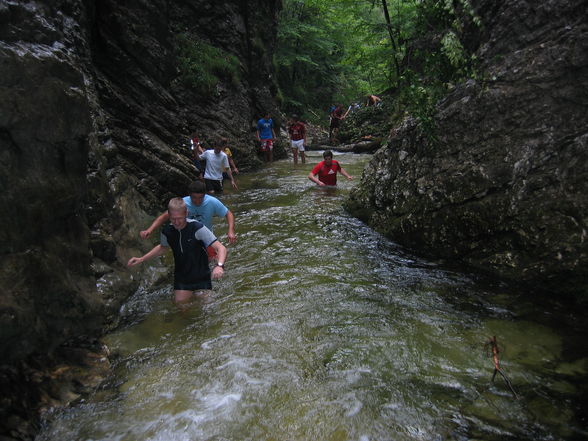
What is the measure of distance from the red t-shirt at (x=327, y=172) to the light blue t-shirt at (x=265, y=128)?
7.38 m

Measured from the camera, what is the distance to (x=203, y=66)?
16.7 m

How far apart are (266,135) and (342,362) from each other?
15.6 m

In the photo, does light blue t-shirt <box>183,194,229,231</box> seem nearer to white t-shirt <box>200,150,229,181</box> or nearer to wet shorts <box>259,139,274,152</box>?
white t-shirt <box>200,150,229,181</box>

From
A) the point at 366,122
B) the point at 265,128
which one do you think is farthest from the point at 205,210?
the point at 366,122

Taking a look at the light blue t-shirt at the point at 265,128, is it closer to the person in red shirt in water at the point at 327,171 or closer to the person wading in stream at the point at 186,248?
the person in red shirt in water at the point at 327,171

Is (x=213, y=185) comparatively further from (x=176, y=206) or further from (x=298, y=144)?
(x=298, y=144)

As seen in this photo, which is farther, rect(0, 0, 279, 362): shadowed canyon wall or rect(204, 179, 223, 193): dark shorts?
rect(204, 179, 223, 193): dark shorts

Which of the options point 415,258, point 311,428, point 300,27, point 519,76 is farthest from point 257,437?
point 300,27

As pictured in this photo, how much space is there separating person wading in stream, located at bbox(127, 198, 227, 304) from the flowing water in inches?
10.2

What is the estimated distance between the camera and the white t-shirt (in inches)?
446

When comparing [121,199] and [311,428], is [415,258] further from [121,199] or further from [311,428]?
[121,199]

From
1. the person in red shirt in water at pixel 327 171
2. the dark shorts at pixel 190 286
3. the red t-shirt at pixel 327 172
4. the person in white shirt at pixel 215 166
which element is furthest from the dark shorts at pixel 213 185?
the dark shorts at pixel 190 286

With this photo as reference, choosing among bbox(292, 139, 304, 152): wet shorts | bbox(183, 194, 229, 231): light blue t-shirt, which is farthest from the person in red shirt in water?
bbox(292, 139, 304, 152): wet shorts

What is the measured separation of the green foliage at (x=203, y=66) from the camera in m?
16.1
